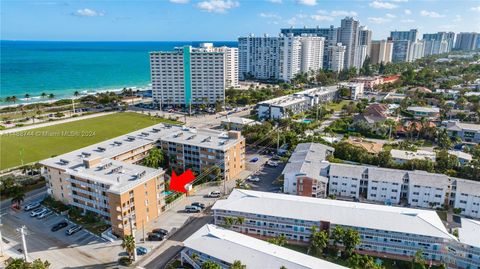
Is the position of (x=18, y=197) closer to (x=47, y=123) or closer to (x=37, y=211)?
(x=37, y=211)

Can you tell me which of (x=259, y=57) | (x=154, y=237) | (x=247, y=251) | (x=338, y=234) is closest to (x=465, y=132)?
(x=338, y=234)

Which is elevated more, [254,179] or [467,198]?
[467,198]

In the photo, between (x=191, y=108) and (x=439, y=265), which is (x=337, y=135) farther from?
(x=191, y=108)

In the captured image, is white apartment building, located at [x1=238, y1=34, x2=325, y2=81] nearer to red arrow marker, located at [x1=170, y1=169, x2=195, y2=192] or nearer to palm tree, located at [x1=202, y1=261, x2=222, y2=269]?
red arrow marker, located at [x1=170, y1=169, x2=195, y2=192]

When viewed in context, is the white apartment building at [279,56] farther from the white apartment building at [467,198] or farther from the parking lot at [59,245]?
the parking lot at [59,245]

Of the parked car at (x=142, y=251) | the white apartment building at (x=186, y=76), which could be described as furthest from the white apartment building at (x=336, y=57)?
the parked car at (x=142, y=251)

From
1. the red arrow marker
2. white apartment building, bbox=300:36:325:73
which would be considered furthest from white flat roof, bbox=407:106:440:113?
white apartment building, bbox=300:36:325:73

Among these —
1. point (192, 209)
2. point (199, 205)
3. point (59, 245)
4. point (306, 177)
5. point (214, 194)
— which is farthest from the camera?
point (214, 194)
